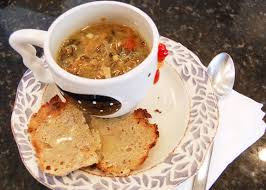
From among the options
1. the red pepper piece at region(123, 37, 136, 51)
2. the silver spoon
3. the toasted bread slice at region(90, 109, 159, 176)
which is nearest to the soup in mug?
the red pepper piece at region(123, 37, 136, 51)

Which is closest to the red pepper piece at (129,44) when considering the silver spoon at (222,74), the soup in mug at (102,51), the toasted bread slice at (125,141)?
the soup in mug at (102,51)

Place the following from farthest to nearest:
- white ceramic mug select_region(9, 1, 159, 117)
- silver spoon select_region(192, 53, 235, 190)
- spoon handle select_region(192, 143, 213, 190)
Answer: silver spoon select_region(192, 53, 235, 190) < spoon handle select_region(192, 143, 213, 190) < white ceramic mug select_region(9, 1, 159, 117)

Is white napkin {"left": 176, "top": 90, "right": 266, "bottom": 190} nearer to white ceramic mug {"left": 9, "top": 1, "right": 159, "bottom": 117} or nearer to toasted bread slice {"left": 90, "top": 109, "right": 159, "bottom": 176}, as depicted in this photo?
toasted bread slice {"left": 90, "top": 109, "right": 159, "bottom": 176}

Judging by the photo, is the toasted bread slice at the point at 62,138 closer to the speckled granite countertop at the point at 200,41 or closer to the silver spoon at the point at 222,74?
the speckled granite countertop at the point at 200,41

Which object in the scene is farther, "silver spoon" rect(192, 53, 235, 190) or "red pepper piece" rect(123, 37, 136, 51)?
"silver spoon" rect(192, 53, 235, 190)

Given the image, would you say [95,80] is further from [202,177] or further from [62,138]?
[202,177]

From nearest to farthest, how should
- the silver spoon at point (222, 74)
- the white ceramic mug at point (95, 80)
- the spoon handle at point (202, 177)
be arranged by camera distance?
the white ceramic mug at point (95, 80) < the spoon handle at point (202, 177) < the silver spoon at point (222, 74)

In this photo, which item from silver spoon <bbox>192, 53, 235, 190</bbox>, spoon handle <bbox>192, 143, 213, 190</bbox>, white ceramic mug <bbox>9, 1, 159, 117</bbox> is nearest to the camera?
white ceramic mug <bbox>9, 1, 159, 117</bbox>

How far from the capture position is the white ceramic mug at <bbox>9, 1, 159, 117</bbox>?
69 centimetres

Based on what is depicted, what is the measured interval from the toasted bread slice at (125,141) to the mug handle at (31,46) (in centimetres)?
14

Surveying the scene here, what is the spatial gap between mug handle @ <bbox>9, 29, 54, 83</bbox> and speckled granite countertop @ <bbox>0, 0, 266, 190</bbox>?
7.2 inches

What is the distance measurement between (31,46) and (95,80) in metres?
0.19

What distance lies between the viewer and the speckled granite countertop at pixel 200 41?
0.86 m

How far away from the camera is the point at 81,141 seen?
79 centimetres
